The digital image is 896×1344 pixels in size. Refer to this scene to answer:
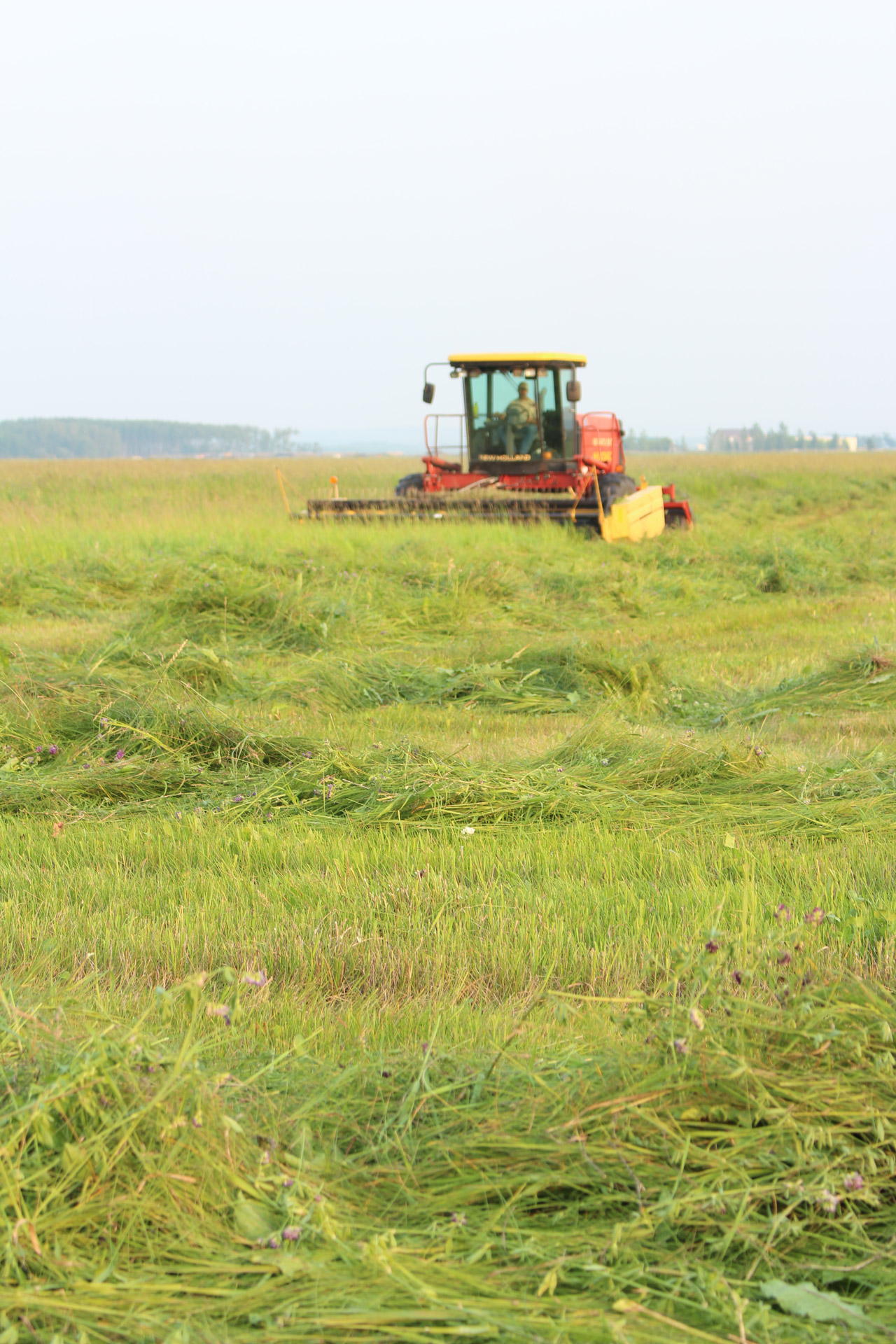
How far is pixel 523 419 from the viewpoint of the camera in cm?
1638

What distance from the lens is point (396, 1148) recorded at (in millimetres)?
2012

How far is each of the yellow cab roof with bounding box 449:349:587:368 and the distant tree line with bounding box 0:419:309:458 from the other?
406 feet

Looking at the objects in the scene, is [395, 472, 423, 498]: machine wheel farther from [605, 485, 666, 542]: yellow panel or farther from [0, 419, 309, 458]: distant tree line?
[0, 419, 309, 458]: distant tree line

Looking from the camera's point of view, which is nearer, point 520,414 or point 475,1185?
point 475,1185

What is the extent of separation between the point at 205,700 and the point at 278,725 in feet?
1.33

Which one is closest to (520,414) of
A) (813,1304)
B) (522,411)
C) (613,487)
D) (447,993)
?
(522,411)

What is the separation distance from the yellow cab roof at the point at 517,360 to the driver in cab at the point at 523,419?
1.35ft

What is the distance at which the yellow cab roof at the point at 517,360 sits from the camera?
15.9 m

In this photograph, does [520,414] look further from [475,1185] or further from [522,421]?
[475,1185]

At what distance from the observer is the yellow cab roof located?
15.9m

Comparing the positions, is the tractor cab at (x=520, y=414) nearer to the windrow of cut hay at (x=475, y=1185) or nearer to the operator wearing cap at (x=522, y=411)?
the operator wearing cap at (x=522, y=411)

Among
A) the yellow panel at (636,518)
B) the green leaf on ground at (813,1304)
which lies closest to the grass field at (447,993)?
the green leaf on ground at (813,1304)

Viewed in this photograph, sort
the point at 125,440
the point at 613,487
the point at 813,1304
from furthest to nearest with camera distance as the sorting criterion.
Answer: the point at 125,440
the point at 613,487
the point at 813,1304

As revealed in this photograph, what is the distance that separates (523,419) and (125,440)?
15186 cm
